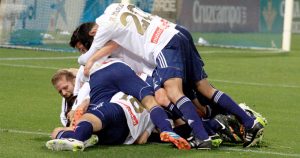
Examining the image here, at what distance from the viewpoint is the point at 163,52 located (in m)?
9.48

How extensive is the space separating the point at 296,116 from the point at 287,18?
14109 millimetres

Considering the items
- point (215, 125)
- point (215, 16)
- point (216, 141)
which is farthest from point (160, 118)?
point (215, 16)

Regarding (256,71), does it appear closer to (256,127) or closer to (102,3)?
(102,3)

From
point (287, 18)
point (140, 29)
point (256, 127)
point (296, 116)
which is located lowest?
point (287, 18)

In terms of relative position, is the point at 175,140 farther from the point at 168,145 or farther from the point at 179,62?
the point at 179,62

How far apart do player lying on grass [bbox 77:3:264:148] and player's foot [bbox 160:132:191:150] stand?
33 cm

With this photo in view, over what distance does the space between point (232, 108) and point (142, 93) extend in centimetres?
88

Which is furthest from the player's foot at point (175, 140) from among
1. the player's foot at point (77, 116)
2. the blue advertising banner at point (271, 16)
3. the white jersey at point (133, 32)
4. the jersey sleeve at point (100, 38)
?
the blue advertising banner at point (271, 16)

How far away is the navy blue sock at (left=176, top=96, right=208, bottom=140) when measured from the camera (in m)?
8.90

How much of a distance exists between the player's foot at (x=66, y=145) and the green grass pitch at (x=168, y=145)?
7 centimetres

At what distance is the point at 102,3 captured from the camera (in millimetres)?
23281

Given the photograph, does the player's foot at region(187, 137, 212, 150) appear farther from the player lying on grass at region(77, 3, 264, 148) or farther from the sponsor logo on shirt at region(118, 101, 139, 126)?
the sponsor logo on shirt at region(118, 101, 139, 126)

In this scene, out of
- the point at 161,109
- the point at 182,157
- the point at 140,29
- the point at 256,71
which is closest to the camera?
the point at 182,157

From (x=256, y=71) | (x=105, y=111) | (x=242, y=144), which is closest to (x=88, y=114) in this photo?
(x=105, y=111)
